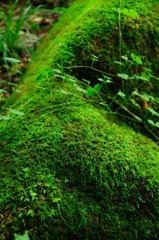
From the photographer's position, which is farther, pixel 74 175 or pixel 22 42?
pixel 22 42

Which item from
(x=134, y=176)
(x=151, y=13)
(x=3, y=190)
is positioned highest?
(x=151, y=13)

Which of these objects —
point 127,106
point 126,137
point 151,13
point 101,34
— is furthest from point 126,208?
point 151,13

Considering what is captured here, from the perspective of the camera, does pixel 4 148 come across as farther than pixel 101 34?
No

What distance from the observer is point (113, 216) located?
1466 millimetres

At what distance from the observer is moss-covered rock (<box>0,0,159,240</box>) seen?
1.37 m

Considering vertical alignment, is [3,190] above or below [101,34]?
below

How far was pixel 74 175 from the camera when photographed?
1537 millimetres

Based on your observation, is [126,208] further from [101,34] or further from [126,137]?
[101,34]

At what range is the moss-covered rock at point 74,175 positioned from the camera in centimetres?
137

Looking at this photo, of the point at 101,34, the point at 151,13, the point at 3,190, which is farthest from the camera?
the point at 151,13

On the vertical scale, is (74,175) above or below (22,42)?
above

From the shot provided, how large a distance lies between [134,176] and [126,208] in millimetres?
172

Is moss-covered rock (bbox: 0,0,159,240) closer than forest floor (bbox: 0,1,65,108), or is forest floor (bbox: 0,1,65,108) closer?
moss-covered rock (bbox: 0,0,159,240)

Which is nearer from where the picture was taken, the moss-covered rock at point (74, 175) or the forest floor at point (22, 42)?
the moss-covered rock at point (74, 175)
